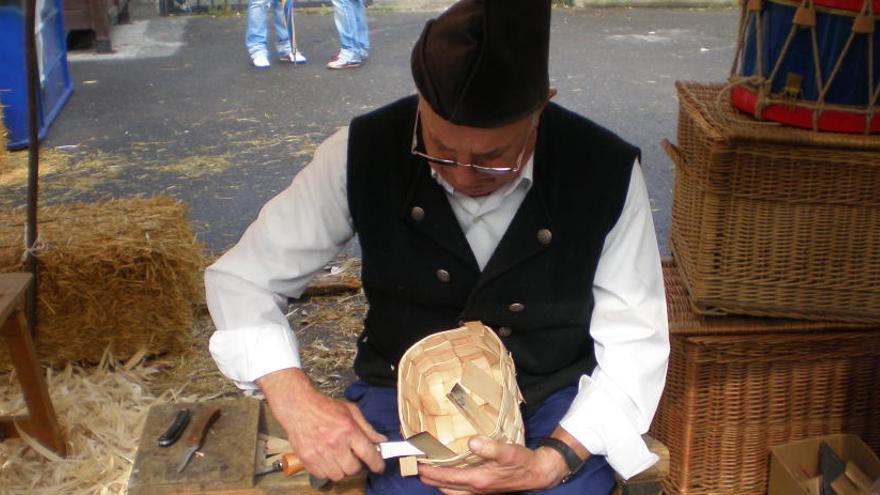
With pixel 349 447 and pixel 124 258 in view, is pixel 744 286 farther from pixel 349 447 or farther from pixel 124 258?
pixel 124 258

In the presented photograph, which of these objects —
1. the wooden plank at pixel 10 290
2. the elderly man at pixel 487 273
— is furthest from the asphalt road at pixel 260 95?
the elderly man at pixel 487 273

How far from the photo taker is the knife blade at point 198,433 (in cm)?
211

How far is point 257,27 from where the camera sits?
848 centimetres

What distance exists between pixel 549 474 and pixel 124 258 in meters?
2.12

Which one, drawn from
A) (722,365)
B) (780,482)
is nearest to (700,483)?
(780,482)

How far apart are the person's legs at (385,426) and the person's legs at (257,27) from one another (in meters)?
6.69

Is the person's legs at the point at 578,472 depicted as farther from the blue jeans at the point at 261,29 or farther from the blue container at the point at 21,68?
the blue jeans at the point at 261,29

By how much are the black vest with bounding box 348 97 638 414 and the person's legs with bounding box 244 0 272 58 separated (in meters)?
6.68

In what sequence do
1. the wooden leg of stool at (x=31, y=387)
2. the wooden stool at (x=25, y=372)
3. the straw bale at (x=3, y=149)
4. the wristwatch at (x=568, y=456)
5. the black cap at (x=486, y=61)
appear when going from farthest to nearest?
the straw bale at (x=3, y=149) < the wooden leg of stool at (x=31, y=387) < the wooden stool at (x=25, y=372) < the wristwatch at (x=568, y=456) < the black cap at (x=486, y=61)

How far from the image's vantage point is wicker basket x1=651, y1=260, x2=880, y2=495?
8.93 feet

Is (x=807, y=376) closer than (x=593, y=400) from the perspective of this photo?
No

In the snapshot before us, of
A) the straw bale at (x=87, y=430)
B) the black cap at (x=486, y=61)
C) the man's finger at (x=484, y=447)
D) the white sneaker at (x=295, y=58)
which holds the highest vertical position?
the black cap at (x=486, y=61)

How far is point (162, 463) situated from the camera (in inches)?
82.5

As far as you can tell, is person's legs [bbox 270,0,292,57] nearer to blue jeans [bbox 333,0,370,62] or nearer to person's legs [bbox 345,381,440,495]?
blue jeans [bbox 333,0,370,62]
